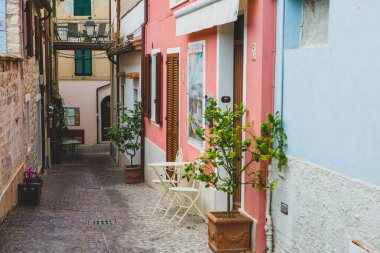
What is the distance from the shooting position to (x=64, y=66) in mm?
35094

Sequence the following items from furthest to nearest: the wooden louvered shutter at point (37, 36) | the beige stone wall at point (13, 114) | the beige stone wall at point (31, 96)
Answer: the wooden louvered shutter at point (37, 36)
the beige stone wall at point (31, 96)
the beige stone wall at point (13, 114)

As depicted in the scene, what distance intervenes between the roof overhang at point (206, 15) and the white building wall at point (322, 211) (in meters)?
2.12

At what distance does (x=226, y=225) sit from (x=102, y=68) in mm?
28120

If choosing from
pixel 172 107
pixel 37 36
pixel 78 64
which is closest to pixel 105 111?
pixel 78 64

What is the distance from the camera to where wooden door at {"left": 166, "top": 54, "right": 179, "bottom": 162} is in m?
12.5

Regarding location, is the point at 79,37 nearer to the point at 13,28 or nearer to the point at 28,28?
the point at 28,28

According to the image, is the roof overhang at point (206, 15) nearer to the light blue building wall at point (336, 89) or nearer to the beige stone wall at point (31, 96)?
the light blue building wall at point (336, 89)

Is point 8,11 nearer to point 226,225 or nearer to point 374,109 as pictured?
point 226,225

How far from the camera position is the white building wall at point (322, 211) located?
210 inches

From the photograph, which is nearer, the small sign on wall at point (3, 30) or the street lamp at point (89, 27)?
the small sign on wall at point (3, 30)

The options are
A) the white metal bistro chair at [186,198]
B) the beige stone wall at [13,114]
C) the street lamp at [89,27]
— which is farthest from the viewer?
the street lamp at [89,27]

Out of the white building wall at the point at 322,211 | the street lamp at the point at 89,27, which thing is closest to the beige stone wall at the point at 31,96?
the white building wall at the point at 322,211

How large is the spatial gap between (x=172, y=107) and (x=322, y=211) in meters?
6.97

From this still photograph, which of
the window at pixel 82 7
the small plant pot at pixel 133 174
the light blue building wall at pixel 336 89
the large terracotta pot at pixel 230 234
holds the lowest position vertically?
the small plant pot at pixel 133 174
